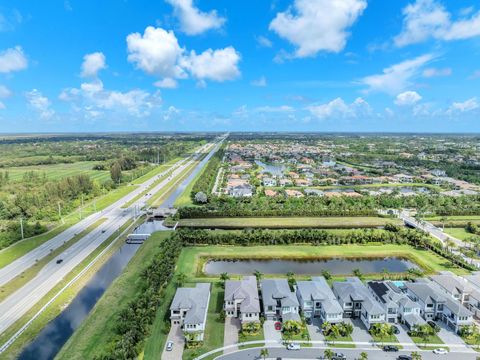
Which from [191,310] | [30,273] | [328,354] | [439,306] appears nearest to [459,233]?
[439,306]

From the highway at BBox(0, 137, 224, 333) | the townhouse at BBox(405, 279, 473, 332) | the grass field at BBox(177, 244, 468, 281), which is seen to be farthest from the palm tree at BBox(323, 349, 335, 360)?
the highway at BBox(0, 137, 224, 333)

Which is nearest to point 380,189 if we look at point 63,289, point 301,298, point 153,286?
point 301,298

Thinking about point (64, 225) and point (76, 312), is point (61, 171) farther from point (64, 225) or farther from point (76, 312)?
point (76, 312)

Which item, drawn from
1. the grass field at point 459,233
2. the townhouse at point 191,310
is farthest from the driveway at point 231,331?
the grass field at point 459,233

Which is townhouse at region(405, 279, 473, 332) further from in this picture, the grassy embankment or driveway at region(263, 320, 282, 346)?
the grassy embankment

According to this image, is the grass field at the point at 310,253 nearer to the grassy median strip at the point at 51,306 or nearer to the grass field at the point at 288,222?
the grass field at the point at 288,222

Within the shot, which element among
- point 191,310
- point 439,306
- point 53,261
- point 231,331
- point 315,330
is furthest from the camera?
point 53,261

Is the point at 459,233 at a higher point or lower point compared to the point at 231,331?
higher
